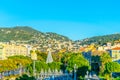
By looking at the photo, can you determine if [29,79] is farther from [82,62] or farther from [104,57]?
[82,62]

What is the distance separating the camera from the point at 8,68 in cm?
9056

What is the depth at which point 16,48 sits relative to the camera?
166 metres

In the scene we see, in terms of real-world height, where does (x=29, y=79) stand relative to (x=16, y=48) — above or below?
below

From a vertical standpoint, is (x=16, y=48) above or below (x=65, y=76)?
above

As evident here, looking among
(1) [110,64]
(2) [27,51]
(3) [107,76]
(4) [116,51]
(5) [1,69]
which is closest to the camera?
(3) [107,76]

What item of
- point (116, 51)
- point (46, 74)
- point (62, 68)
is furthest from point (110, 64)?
point (116, 51)

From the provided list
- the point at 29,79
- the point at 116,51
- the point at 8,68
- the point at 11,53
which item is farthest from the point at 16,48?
the point at 29,79

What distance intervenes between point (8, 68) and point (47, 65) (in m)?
8.64

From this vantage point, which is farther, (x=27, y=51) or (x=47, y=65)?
(x=27, y=51)

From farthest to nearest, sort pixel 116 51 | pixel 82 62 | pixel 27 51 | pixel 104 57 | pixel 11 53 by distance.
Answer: pixel 27 51, pixel 11 53, pixel 116 51, pixel 82 62, pixel 104 57

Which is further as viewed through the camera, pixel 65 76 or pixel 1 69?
pixel 1 69

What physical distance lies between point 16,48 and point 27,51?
1043cm

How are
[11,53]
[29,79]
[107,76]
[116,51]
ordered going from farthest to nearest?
1. [11,53]
2. [116,51]
3. [107,76]
4. [29,79]

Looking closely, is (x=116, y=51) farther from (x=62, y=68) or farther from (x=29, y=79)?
(x=29, y=79)
